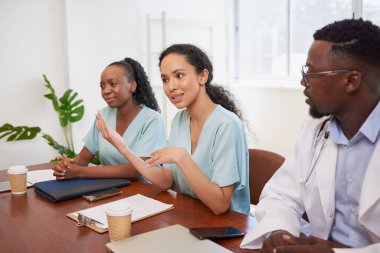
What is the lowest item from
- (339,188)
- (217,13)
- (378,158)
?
(339,188)

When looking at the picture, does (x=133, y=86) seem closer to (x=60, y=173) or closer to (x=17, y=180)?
(x=60, y=173)

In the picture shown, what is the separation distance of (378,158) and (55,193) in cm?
120

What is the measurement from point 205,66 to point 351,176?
0.84 meters

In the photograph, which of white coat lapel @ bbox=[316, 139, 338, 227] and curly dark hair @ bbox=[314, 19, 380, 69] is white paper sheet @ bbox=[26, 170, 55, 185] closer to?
white coat lapel @ bbox=[316, 139, 338, 227]

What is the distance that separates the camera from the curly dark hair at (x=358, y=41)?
1131mm

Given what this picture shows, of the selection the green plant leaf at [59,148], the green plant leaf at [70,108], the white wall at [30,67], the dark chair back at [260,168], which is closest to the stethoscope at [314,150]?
the dark chair back at [260,168]

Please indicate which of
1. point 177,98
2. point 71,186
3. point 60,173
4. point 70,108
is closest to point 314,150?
point 177,98

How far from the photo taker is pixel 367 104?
117 cm

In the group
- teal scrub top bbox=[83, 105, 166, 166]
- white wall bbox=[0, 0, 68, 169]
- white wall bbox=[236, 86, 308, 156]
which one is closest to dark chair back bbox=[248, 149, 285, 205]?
teal scrub top bbox=[83, 105, 166, 166]

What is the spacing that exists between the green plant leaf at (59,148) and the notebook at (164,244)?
A: 2408 mm

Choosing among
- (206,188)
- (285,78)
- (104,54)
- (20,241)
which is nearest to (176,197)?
(206,188)

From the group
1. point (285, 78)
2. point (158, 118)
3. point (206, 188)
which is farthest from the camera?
point (285, 78)

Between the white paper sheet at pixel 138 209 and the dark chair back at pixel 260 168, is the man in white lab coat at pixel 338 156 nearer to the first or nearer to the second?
the white paper sheet at pixel 138 209

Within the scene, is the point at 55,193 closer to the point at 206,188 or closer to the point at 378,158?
the point at 206,188
